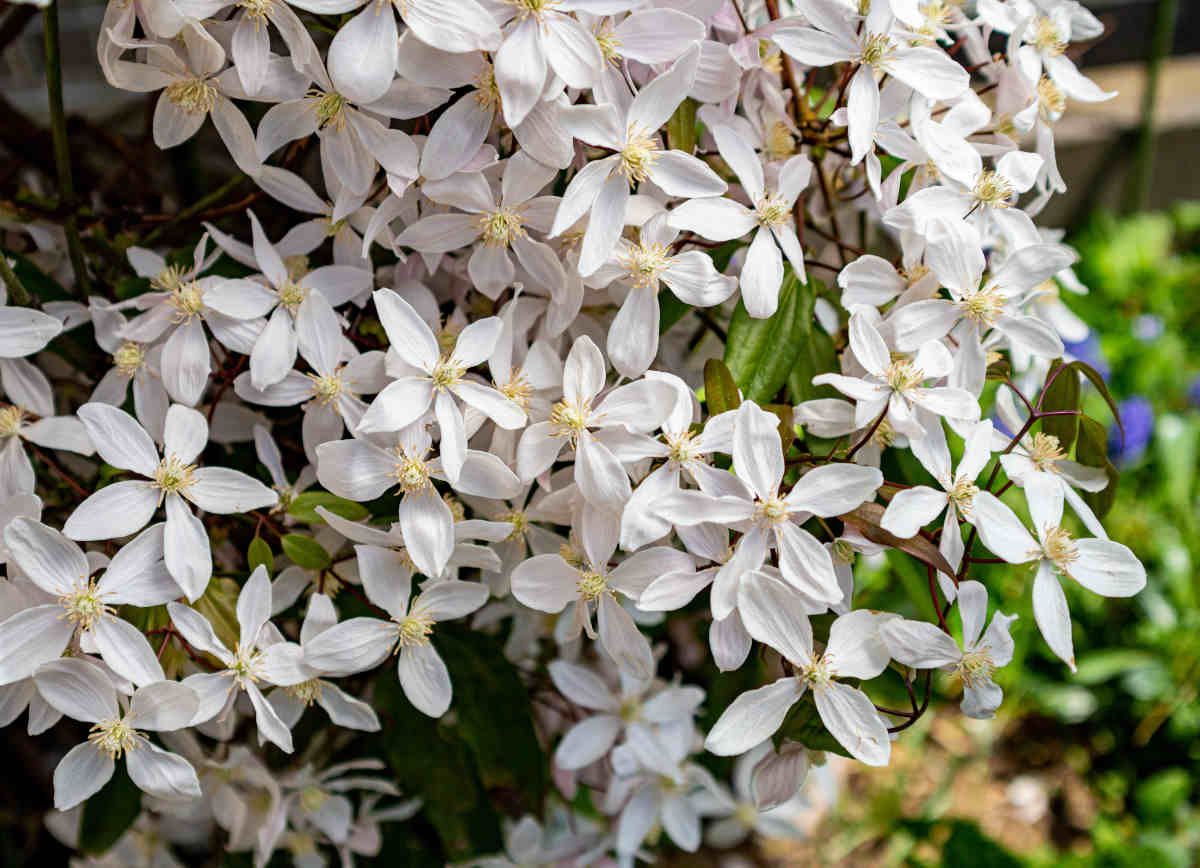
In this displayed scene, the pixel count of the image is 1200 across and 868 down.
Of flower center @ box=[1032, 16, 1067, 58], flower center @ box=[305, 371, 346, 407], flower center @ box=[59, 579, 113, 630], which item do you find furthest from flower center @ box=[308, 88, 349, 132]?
flower center @ box=[1032, 16, 1067, 58]

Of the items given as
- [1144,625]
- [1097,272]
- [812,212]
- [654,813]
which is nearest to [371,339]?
[812,212]

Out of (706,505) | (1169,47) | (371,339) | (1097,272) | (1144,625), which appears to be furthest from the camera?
(1169,47)

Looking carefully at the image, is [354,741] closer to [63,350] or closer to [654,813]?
[654,813]

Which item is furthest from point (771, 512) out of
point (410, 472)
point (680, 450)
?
point (410, 472)

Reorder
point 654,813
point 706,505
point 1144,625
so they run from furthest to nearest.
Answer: point 1144,625
point 654,813
point 706,505

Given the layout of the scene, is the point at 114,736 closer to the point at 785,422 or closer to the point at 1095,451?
the point at 785,422

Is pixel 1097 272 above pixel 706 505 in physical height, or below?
below

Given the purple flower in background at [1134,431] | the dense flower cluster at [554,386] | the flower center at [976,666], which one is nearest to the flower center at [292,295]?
the dense flower cluster at [554,386]
